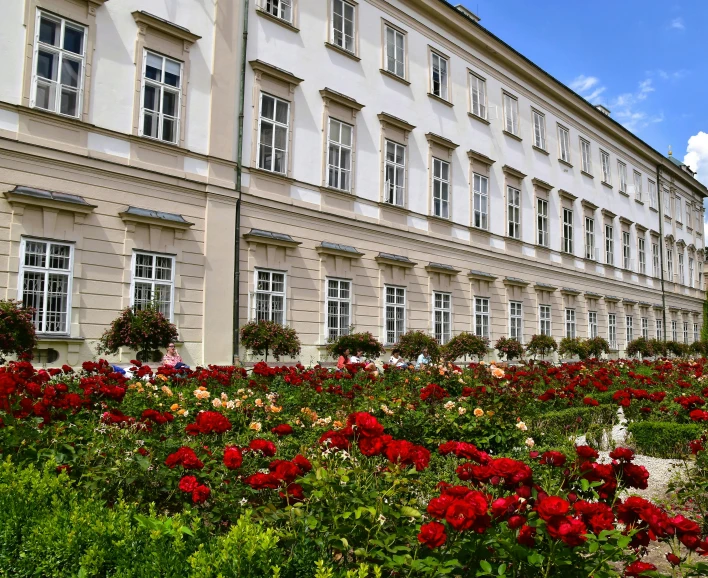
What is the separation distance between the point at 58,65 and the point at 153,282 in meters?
4.60

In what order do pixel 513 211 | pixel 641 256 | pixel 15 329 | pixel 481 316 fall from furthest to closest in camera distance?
1. pixel 641 256
2. pixel 513 211
3. pixel 481 316
4. pixel 15 329

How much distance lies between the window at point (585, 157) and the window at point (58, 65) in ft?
81.4

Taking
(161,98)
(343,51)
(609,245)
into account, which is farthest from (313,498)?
(609,245)

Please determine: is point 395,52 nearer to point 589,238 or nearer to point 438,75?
point 438,75

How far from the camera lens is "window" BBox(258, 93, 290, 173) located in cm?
1592

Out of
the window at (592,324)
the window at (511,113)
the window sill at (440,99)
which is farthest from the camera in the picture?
the window at (592,324)

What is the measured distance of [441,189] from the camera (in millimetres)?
21516

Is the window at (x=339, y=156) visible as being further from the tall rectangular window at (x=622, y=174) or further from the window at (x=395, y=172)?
the tall rectangular window at (x=622, y=174)

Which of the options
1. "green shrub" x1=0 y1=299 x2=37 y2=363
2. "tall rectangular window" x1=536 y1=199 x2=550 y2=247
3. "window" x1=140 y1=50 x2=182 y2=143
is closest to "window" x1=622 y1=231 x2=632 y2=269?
"tall rectangular window" x1=536 y1=199 x2=550 y2=247

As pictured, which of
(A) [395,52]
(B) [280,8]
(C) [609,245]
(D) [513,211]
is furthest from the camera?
(C) [609,245]

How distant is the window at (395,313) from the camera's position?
18.8m

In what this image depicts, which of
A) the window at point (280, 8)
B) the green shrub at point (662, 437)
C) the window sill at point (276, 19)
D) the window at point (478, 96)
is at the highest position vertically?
the window at point (478, 96)

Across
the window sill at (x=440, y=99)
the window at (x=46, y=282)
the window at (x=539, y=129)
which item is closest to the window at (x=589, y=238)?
the window at (x=539, y=129)

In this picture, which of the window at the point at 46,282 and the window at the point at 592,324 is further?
the window at the point at 592,324
